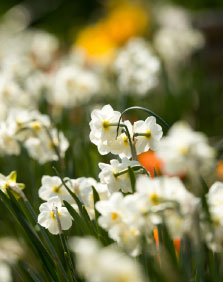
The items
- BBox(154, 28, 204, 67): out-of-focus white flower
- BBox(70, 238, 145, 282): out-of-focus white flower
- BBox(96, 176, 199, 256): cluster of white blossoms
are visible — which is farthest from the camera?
BBox(154, 28, 204, 67): out-of-focus white flower

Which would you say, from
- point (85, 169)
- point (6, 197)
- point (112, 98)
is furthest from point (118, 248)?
point (112, 98)

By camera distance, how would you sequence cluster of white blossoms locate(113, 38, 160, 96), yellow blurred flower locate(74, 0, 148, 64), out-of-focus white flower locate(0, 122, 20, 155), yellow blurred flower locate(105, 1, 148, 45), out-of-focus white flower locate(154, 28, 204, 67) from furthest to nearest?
1. yellow blurred flower locate(105, 1, 148, 45)
2. yellow blurred flower locate(74, 0, 148, 64)
3. out-of-focus white flower locate(154, 28, 204, 67)
4. cluster of white blossoms locate(113, 38, 160, 96)
5. out-of-focus white flower locate(0, 122, 20, 155)

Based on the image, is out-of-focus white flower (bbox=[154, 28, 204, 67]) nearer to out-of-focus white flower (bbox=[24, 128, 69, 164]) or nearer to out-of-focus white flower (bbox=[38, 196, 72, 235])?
out-of-focus white flower (bbox=[24, 128, 69, 164])

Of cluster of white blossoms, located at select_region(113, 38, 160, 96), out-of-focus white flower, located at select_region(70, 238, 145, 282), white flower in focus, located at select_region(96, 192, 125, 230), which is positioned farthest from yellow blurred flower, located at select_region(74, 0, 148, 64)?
out-of-focus white flower, located at select_region(70, 238, 145, 282)

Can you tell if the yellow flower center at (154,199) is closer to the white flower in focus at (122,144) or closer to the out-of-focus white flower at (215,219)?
the out-of-focus white flower at (215,219)

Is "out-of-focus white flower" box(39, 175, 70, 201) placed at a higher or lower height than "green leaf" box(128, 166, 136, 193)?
lower

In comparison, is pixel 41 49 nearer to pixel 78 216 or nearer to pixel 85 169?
pixel 85 169

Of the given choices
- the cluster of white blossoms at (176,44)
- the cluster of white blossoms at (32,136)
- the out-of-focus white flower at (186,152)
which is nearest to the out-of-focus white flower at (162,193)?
the out-of-focus white flower at (186,152)

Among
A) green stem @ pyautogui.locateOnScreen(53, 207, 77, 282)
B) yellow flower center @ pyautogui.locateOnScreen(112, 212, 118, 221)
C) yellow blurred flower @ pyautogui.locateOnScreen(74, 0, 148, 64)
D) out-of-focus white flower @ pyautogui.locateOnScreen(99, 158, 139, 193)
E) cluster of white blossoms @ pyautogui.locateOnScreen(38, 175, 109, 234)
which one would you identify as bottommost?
green stem @ pyautogui.locateOnScreen(53, 207, 77, 282)
